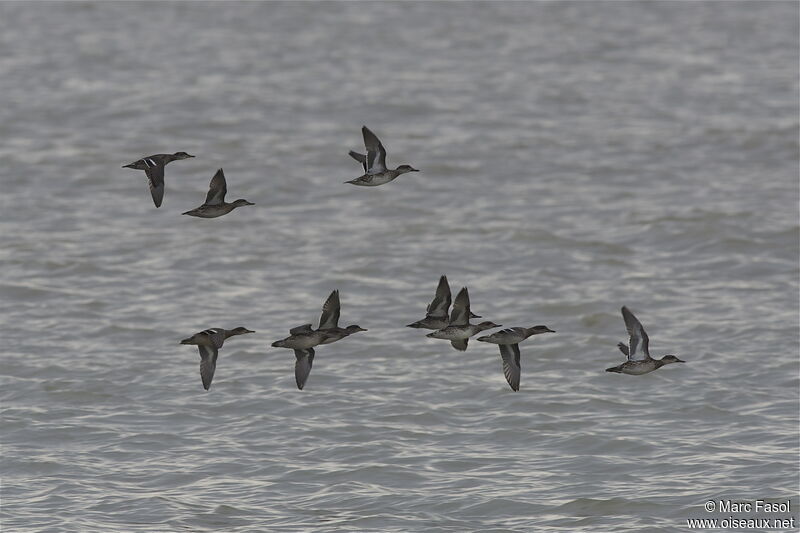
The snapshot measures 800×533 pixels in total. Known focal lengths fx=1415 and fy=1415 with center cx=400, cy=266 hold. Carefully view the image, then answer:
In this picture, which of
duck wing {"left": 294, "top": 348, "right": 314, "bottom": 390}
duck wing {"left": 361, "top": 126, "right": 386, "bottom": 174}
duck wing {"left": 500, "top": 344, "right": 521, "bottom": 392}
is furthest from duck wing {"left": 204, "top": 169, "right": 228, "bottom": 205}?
duck wing {"left": 500, "top": 344, "right": 521, "bottom": 392}

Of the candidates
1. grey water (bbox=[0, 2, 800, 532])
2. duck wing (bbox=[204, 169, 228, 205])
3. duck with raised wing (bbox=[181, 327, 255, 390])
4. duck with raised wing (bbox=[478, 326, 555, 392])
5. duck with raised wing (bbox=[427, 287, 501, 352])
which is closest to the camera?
duck with raised wing (bbox=[181, 327, 255, 390])

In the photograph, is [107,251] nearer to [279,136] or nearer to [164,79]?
[279,136]

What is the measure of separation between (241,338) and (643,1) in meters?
38.0

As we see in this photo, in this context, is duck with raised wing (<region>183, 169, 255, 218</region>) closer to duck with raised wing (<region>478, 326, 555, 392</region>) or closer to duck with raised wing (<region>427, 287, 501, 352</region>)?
duck with raised wing (<region>427, 287, 501, 352</region>)

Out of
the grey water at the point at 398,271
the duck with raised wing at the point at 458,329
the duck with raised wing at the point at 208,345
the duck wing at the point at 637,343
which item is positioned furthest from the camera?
the grey water at the point at 398,271

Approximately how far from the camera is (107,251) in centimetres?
2898

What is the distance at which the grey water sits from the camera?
18844 millimetres

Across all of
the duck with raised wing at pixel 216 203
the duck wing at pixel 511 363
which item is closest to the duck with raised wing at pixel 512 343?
the duck wing at pixel 511 363

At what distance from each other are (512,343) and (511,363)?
1.19 feet

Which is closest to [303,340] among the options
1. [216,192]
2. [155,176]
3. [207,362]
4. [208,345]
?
[207,362]

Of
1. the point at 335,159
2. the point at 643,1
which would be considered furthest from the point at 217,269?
the point at 643,1

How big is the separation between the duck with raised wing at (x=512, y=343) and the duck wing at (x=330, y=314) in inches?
71.3

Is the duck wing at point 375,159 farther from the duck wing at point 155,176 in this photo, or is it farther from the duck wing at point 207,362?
the duck wing at point 207,362

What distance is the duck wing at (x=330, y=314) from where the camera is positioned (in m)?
15.8
